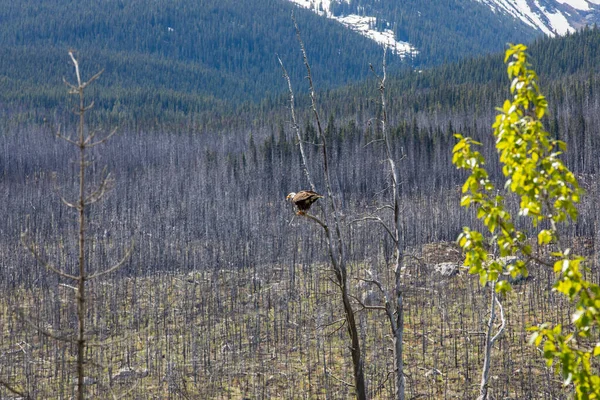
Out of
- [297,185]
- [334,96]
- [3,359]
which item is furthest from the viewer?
[334,96]

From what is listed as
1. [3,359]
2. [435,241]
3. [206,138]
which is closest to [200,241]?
[435,241]

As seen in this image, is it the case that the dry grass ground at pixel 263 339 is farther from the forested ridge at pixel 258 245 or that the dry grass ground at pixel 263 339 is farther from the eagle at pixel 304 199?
the eagle at pixel 304 199

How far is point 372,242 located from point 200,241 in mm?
19796

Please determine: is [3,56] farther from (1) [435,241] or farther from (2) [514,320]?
(2) [514,320]

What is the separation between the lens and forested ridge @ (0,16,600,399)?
1582 inches

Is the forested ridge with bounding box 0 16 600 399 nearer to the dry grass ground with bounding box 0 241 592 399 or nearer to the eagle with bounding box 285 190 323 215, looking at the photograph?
the dry grass ground with bounding box 0 241 592 399

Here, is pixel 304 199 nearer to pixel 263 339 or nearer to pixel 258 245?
pixel 263 339

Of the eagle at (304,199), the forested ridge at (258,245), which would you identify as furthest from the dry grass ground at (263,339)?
the eagle at (304,199)

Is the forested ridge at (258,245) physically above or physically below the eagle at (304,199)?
below

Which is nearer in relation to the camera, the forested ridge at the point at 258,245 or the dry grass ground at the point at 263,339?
the dry grass ground at the point at 263,339

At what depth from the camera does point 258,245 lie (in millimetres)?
70688

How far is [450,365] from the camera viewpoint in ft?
128

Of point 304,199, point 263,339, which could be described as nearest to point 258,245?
point 263,339

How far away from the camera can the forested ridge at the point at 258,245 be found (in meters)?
40.2
